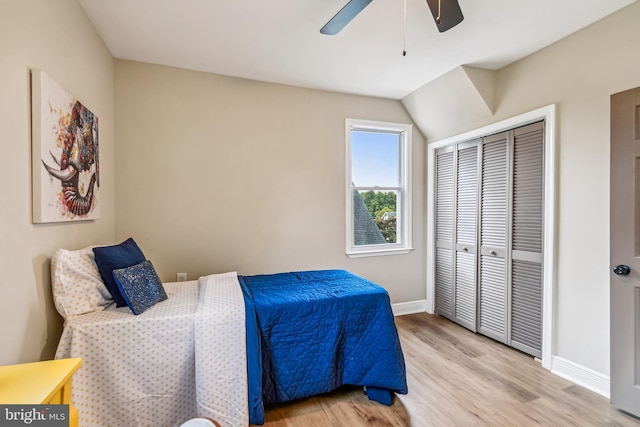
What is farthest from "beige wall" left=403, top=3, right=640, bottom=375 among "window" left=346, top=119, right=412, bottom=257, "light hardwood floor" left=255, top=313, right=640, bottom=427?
"window" left=346, top=119, right=412, bottom=257

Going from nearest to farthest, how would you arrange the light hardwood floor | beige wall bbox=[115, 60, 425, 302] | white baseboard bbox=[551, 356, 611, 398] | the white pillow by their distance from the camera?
the white pillow
the light hardwood floor
white baseboard bbox=[551, 356, 611, 398]
beige wall bbox=[115, 60, 425, 302]

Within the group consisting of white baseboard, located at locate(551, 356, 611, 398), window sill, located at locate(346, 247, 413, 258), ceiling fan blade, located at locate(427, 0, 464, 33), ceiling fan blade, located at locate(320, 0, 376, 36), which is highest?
ceiling fan blade, located at locate(320, 0, 376, 36)

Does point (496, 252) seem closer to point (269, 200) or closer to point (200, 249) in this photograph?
point (269, 200)

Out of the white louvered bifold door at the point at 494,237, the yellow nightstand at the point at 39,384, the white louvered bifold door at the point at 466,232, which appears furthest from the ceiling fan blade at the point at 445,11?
the yellow nightstand at the point at 39,384

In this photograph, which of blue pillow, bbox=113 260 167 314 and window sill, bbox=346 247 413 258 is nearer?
blue pillow, bbox=113 260 167 314

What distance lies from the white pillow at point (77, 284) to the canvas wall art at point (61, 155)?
224mm

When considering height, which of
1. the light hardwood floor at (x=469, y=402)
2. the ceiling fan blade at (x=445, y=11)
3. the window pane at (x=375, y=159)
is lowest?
the light hardwood floor at (x=469, y=402)

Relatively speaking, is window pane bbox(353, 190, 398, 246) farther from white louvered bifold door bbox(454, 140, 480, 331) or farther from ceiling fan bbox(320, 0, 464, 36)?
ceiling fan bbox(320, 0, 464, 36)

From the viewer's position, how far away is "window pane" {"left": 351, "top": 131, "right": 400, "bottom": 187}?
3.56 meters

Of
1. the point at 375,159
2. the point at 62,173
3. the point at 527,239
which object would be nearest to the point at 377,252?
the point at 375,159

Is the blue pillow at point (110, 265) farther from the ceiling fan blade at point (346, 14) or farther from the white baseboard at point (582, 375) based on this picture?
the white baseboard at point (582, 375)

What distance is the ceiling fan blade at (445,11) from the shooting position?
1516 millimetres

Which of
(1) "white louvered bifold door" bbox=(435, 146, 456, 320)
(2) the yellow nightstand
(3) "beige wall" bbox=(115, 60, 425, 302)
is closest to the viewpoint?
(2) the yellow nightstand

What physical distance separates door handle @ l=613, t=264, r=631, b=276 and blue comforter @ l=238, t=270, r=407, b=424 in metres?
1.47
